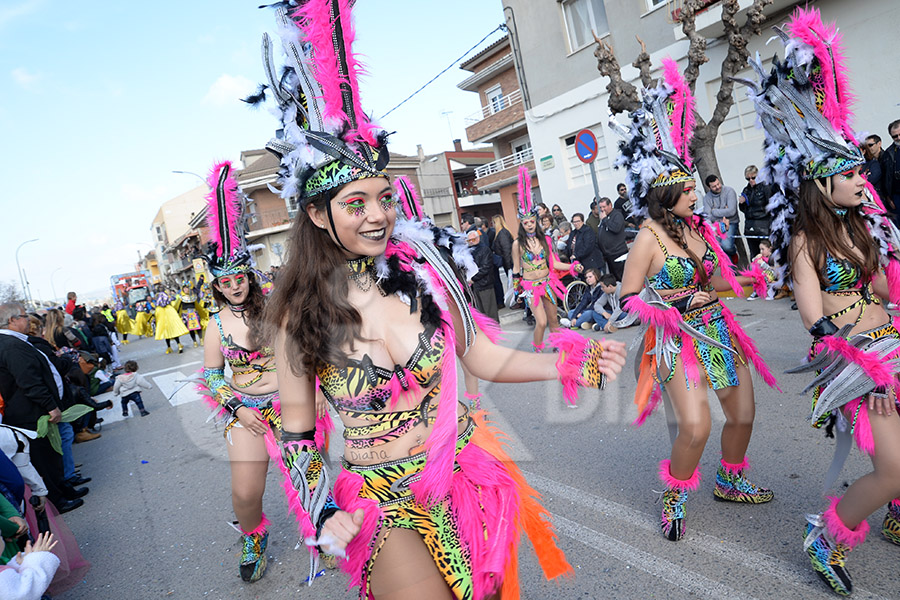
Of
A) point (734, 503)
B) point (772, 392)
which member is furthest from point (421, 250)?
point (772, 392)

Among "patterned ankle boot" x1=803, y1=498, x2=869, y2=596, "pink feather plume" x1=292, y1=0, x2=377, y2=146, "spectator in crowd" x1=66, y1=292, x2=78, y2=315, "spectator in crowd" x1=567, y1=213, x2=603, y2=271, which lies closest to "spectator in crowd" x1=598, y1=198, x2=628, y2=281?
"spectator in crowd" x1=567, y1=213, x2=603, y2=271

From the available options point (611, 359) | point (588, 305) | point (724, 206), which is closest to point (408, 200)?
point (611, 359)

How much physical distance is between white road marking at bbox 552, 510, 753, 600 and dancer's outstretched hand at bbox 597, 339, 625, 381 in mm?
1448

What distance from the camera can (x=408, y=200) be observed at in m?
2.50

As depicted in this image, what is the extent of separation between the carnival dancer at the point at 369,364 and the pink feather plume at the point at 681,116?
7.18ft

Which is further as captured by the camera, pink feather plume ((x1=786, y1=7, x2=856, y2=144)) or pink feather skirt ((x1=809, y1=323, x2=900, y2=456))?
pink feather plume ((x1=786, y1=7, x2=856, y2=144))

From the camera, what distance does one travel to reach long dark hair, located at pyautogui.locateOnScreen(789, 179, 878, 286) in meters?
2.68

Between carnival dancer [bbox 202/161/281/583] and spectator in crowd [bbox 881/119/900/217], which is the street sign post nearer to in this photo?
spectator in crowd [bbox 881/119/900/217]

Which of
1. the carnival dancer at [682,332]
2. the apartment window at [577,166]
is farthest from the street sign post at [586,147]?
the carnival dancer at [682,332]

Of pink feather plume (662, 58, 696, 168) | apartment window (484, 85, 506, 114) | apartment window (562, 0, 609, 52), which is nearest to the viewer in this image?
pink feather plume (662, 58, 696, 168)

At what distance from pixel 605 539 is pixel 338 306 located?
222 cm

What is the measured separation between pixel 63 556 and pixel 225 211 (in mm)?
2511

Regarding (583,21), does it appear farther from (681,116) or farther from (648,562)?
(648,562)

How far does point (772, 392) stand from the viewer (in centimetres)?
496
